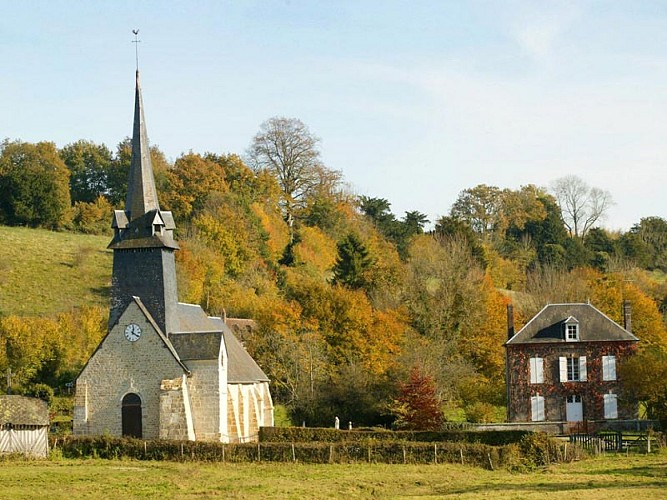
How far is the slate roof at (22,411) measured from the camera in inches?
1437

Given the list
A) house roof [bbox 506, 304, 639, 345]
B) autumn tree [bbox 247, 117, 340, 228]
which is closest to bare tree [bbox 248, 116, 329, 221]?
autumn tree [bbox 247, 117, 340, 228]

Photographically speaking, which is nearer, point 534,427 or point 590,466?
point 590,466

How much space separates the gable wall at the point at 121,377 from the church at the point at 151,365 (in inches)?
1.5

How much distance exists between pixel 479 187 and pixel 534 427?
55847mm

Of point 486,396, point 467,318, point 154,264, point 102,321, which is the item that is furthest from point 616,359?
point 102,321

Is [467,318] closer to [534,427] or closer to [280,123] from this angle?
[534,427]

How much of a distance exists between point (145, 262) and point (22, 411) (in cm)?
855

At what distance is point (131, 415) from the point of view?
137 ft

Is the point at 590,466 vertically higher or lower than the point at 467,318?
lower

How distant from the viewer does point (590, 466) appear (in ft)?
112

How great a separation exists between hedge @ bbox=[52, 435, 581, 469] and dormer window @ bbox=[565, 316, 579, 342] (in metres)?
15.6

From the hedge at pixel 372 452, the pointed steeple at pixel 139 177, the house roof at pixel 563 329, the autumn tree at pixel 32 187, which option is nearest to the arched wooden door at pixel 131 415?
the hedge at pixel 372 452

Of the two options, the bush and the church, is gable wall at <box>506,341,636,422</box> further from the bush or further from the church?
the bush

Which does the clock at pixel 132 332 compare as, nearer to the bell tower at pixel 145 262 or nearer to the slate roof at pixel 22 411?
the bell tower at pixel 145 262
